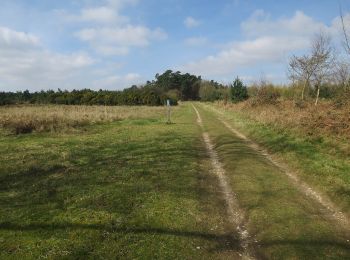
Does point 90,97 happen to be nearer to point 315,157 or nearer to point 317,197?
point 315,157

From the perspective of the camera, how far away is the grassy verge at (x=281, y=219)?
643 cm

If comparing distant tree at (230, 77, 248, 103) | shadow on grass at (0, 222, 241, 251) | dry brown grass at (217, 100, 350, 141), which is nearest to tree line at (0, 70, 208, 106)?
distant tree at (230, 77, 248, 103)

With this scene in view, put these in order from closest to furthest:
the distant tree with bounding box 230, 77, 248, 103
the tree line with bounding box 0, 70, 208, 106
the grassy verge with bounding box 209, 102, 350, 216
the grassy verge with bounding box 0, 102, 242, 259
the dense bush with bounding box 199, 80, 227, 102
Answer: the grassy verge with bounding box 0, 102, 242, 259 < the grassy verge with bounding box 209, 102, 350, 216 < the distant tree with bounding box 230, 77, 248, 103 < the tree line with bounding box 0, 70, 208, 106 < the dense bush with bounding box 199, 80, 227, 102

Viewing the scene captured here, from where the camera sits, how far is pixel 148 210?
8.16 meters

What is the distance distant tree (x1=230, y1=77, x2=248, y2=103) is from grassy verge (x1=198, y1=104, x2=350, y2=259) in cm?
4453

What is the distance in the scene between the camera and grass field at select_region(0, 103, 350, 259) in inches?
248

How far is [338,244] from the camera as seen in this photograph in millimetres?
6695

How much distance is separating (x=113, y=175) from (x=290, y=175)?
526cm

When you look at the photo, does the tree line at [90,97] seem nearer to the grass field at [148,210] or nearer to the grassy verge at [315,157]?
the grassy verge at [315,157]

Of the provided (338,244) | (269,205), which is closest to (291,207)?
(269,205)

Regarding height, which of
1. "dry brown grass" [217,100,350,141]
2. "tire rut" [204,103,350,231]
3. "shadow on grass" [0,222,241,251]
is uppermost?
"dry brown grass" [217,100,350,141]

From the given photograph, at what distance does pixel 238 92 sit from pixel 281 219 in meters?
50.3

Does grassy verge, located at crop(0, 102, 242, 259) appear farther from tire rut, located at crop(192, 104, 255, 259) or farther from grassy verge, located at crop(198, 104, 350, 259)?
grassy verge, located at crop(198, 104, 350, 259)

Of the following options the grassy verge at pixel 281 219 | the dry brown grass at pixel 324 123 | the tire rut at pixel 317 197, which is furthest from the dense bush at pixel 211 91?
the grassy verge at pixel 281 219
